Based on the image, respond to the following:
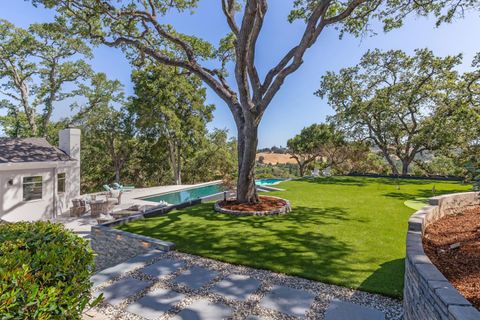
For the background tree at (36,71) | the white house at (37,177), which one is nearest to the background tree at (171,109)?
the background tree at (36,71)

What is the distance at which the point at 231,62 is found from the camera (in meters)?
13.2

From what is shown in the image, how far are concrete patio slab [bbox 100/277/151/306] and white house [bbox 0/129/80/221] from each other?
9.19 metres

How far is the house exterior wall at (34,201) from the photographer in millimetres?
10477

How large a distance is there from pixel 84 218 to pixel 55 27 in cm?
784

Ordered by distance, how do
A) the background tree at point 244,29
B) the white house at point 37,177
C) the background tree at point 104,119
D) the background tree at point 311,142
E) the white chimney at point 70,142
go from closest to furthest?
the background tree at point 244,29
the white house at point 37,177
the white chimney at point 70,142
the background tree at point 104,119
the background tree at point 311,142

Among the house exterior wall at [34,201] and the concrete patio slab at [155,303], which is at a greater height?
the house exterior wall at [34,201]

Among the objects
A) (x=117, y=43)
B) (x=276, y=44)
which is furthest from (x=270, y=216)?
(x=276, y=44)

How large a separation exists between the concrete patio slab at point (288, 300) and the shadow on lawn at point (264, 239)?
0.58 m

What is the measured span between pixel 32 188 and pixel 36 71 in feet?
46.5

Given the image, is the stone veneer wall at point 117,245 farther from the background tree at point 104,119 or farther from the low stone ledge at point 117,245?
the background tree at point 104,119

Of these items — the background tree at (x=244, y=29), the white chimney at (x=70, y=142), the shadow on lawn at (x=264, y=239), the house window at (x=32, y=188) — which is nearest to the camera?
the shadow on lawn at (x=264, y=239)

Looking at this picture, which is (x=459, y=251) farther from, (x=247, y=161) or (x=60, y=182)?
(x=60, y=182)

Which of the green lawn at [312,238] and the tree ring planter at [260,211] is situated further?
the tree ring planter at [260,211]

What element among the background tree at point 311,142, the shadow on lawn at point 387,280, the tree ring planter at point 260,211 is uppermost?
the background tree at point 311,142
